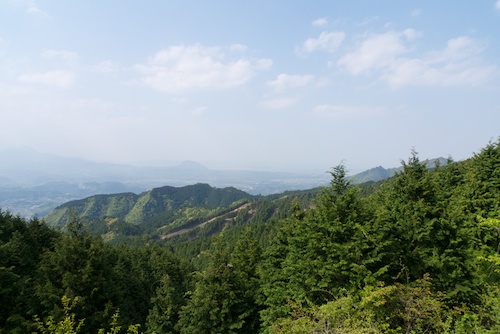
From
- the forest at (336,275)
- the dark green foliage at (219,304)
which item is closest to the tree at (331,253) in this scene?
the forest at (336,275)

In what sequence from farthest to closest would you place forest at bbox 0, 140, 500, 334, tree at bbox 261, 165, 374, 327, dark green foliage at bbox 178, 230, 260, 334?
dark green foliage at bbox 178, 230, 260, 334, tree at bbox 261, 165, 374, 327, forest at bbox 0, 140, 500, 334

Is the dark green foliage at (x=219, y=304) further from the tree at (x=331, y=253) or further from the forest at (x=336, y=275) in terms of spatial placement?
the tree at (x=331, y=253)

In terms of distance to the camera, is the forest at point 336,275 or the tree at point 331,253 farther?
the tree at point 331,253

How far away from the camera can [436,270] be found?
1563 centimetres

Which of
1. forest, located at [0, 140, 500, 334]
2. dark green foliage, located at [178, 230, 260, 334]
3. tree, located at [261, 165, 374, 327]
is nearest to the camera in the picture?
forest, located at [0, 140, 500, 334]

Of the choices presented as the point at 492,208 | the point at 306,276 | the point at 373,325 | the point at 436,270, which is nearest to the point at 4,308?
the point at 306,276

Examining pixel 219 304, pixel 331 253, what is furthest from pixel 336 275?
pixel 219 304

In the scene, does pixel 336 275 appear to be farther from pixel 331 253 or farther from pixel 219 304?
pixel 219 304

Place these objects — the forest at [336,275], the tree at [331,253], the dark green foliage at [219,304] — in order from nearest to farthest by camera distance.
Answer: the forest at [336,275] → the tree at [331,253] → the dark green foliage at [219,304]

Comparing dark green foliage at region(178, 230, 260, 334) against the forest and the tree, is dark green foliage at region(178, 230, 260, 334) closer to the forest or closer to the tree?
the forest

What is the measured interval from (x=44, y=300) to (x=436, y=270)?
23.7m

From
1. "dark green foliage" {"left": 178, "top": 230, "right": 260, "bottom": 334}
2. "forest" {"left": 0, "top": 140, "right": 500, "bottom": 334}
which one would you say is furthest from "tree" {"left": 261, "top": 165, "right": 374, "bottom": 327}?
"dark green foliage" {"left": 178, "top": 230, "right": 260, "bottom": 334}

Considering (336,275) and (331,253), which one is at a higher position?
(331,253)

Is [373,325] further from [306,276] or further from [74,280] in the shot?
[74,280]
